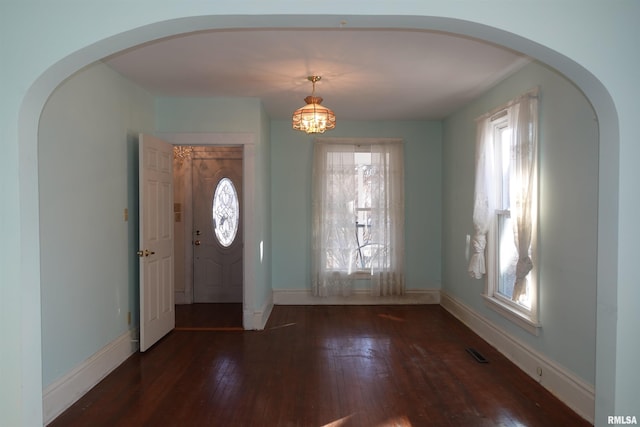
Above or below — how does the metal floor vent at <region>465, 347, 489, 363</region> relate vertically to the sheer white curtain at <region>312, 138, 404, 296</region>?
below

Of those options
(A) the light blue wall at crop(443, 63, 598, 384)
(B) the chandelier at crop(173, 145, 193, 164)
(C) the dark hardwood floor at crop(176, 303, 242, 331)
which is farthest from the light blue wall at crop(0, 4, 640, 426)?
(B) the chandelier at crop(173, 145, 193, 164)

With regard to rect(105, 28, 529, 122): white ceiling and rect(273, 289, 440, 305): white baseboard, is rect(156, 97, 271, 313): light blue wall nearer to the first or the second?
rect(105, 28, 529, 122): white ceiling

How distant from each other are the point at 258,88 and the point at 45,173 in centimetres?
225

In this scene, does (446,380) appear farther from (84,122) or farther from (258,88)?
(84,122)

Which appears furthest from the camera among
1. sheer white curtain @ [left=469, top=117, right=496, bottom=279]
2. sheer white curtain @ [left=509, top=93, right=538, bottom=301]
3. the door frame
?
the door frame

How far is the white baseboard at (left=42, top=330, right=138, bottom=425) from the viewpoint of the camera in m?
2.83

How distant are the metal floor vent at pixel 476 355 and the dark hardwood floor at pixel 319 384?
5 cm

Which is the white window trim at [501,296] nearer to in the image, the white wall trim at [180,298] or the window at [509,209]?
the window at [509,209]

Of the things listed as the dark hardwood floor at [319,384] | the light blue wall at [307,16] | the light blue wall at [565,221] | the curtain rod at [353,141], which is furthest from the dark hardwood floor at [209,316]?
the light blue wall at [565,221]

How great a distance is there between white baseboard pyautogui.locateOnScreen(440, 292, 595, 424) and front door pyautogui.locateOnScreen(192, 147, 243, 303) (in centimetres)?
356

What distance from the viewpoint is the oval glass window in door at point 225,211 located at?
21.0ft

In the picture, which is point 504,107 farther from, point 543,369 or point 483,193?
point 543,369

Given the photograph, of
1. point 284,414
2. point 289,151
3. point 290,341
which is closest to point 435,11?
point 284,414

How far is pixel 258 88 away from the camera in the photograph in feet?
14.4
